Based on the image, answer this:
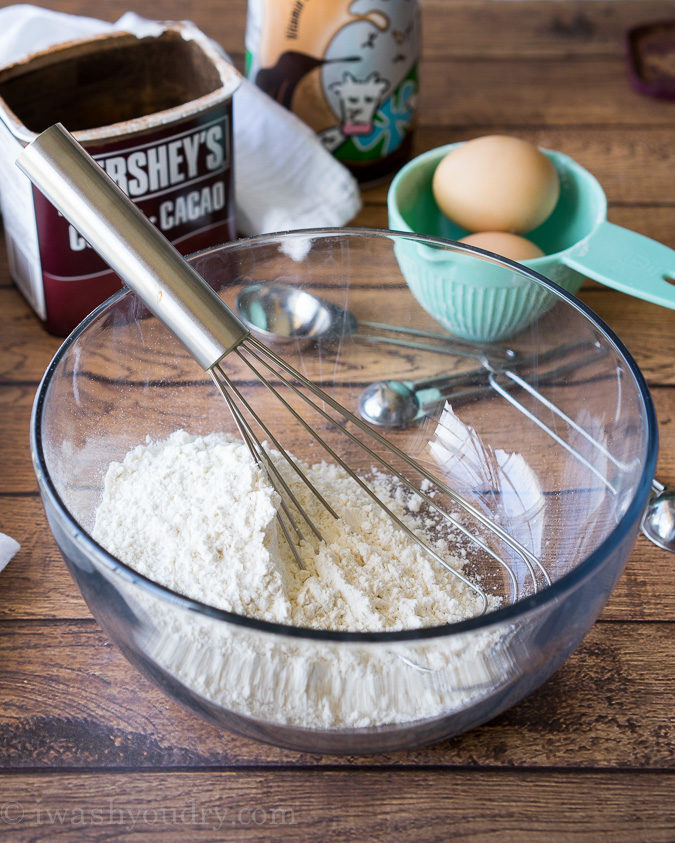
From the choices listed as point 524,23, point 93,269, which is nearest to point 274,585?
point 93,269

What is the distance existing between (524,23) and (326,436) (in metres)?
0.69

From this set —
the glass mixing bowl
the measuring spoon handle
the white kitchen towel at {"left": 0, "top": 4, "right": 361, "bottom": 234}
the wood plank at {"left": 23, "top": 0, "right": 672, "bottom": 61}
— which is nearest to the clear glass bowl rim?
the glass mixing bowl

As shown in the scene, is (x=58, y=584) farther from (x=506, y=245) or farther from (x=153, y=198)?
(x=506, y=245)

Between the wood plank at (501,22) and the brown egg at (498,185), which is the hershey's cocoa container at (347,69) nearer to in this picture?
the brown egg at (498,185)

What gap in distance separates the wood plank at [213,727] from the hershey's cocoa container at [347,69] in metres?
0.51

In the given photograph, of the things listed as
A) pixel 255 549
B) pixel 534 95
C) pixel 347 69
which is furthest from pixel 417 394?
pixel 534 95

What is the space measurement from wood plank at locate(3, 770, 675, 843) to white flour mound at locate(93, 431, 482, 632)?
82 millimetres

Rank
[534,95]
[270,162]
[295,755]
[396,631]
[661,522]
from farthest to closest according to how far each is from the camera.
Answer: [534,95] < [270,162] < [661,522] < [295,755] < [396,631]

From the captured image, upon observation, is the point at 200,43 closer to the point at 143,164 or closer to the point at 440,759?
the point at 143,164

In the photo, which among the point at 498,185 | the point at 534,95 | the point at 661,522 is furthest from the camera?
the point at 534,95

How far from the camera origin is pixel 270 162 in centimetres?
83

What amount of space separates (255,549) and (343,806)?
14 centimetres

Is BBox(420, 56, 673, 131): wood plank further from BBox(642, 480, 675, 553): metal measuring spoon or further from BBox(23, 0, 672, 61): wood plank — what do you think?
BBox(642, 480, 675, 553): metal measuring spoon

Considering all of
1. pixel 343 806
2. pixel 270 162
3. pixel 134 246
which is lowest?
pixel 343 806
